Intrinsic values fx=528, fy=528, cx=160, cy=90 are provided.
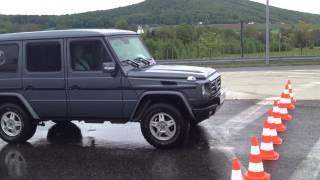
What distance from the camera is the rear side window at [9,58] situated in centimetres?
889

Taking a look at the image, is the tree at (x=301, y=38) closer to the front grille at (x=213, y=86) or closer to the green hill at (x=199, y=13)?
the green hill at (x=199, y=13)

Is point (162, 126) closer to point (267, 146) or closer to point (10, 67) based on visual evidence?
point (267, 146)

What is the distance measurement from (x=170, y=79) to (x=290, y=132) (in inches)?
98.2

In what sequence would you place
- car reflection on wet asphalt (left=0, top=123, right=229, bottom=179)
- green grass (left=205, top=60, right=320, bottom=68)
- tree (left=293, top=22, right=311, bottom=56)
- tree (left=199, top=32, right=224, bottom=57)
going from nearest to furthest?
car reflection on wet asphalt (left=0, top=123, right=229, bottom=179), green grass (left=205, top=60, right=320, bottom=68), tree (left=293, top=22, right=311, bottom=56), tree (left=199, top=32, right=224, bottom=57)

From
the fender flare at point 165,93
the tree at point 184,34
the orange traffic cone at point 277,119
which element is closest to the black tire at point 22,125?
the fender flare at point 165,93

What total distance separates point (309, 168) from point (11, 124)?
5029mm

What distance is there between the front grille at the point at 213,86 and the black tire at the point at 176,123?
1.92 ft

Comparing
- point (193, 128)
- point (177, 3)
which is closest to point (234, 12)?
point (177, 3)

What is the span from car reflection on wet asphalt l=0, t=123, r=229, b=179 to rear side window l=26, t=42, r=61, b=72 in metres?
1.29

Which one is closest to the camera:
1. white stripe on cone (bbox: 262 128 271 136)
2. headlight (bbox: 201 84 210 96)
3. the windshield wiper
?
white stripe on cone (bbox: 262 128 271 136)

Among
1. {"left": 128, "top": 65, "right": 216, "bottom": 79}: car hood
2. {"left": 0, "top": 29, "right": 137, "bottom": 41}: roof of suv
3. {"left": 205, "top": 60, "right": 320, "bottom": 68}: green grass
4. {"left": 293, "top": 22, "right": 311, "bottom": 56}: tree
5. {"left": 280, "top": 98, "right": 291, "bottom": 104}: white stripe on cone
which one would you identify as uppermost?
{"left": 293, "top": 22, "right": 311, "bottom": 56}: tree

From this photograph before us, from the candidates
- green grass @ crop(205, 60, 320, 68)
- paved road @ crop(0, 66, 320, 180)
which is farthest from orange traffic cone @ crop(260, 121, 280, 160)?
green grass @ crop(205, 60, 320, 68)

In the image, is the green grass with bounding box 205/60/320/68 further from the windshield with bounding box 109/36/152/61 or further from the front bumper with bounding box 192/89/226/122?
the front bumper with bounding box 192/89/226/122

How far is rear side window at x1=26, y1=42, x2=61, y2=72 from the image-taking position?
862 cm
